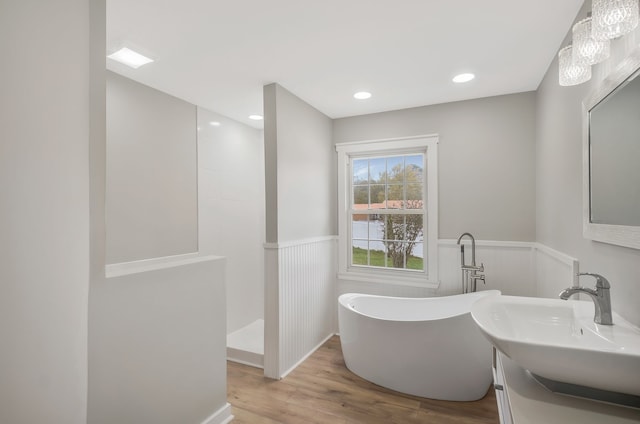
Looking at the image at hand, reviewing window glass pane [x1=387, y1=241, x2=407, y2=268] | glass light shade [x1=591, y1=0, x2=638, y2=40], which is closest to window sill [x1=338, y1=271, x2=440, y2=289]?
window glass pane [x1=387, y1=241, x2=407, y2=268]

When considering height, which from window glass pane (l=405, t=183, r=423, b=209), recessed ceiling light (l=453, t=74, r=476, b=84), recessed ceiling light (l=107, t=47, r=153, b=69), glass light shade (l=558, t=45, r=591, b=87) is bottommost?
window glass pane (l=405, t=183, r=423, b=209)

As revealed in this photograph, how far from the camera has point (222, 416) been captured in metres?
2.20

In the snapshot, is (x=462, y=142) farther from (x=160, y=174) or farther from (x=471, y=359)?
(x=160, y=174)

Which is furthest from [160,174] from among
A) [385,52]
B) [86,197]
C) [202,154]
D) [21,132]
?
[385,52]

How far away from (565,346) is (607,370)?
0.11m

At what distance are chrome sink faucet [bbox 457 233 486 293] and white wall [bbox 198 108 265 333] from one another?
2.40 meters

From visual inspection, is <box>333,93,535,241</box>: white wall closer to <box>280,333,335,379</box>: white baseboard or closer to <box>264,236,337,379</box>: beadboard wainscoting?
<box>264,236,337,379</box>: beadboard wainscoting

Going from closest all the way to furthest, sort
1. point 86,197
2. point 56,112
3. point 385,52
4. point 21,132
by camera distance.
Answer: point 21,132, point 56,112, point 86,197, point 385,52

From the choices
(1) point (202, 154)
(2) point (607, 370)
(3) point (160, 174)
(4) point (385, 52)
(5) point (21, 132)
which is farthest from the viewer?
(1) point (202, 154)

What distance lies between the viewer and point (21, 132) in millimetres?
1157

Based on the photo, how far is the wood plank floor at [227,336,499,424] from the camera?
2.26 m

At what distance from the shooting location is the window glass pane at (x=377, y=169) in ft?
12.3

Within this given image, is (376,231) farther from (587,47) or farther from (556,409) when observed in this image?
(556,409)

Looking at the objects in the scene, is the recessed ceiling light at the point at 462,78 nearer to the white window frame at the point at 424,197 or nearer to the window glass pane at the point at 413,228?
the white window frame at the point at 424,197
